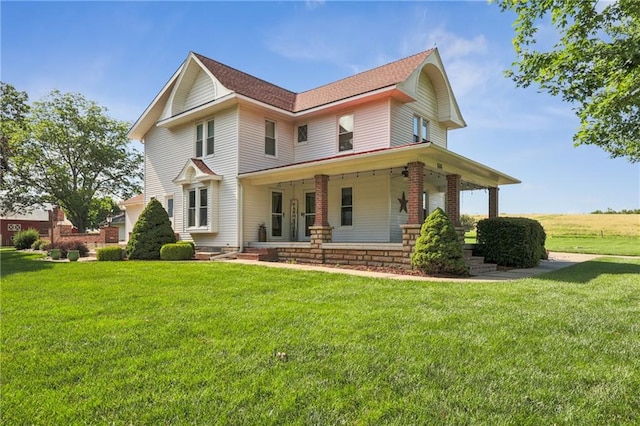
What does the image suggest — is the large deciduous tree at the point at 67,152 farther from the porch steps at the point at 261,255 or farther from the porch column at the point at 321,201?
the porch column at the point at 321,201

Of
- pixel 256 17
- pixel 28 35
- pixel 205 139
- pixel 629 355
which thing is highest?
pixel 256 17

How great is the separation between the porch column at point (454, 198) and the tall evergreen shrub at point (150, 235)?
10.4 metres

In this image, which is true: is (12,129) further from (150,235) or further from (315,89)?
(315,89)

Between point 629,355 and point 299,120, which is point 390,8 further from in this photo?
point 629,355

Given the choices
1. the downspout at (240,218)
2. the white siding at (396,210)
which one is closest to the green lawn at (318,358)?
the white siding at (396,210)

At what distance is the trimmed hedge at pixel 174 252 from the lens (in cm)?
1388

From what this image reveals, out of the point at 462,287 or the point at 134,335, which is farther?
the point at 462,287

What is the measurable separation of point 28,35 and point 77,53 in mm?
1339

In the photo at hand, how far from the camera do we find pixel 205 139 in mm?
16641

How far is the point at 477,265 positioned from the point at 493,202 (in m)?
6.15

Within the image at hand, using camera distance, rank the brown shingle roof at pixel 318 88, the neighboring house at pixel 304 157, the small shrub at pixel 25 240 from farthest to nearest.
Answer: the small shrub at pixel 25 240 < the brown shingle roof at pixel 318 88 < the neighboring house at pixel 304 157

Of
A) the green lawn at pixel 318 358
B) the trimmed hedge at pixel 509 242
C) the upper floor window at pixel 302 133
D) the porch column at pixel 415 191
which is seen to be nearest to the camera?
the green lawn at pixel 318 358

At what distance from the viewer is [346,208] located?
1516 centimetres

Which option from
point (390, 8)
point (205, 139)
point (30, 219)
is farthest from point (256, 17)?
point (30, 219)
